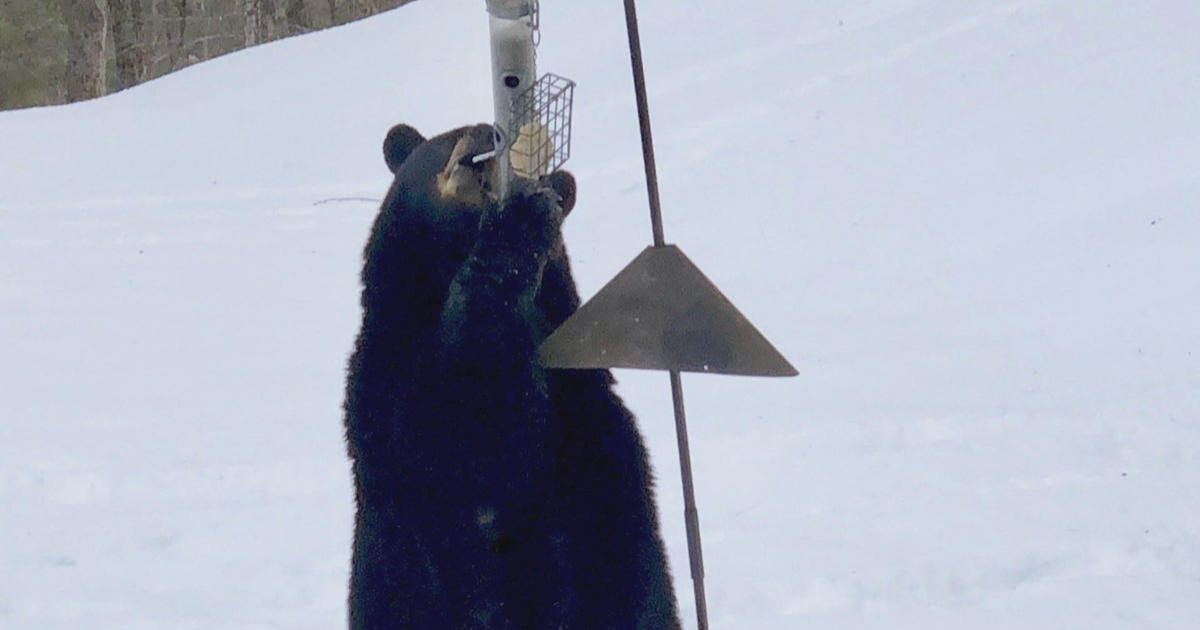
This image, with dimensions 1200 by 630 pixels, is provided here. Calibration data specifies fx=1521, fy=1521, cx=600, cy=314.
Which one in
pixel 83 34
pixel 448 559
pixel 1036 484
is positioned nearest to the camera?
pixel 448 559

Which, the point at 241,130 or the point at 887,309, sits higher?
the point at 241,130

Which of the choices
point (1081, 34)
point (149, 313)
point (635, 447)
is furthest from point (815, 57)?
point (635, 447)

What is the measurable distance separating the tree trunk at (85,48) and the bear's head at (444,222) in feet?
70.2

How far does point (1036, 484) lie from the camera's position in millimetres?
5789

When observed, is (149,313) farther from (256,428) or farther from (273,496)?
(273,496)

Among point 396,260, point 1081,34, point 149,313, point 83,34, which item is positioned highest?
point 83,34

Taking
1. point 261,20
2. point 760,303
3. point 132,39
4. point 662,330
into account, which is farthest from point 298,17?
point 662,330

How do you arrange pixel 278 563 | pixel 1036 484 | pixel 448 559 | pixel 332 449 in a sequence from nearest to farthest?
pixel 448 559
pixel 278 563
pixel 1036 484
pixel 332 449

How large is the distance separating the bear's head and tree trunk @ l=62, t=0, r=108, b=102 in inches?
843

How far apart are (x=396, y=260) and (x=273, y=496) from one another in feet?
12.3

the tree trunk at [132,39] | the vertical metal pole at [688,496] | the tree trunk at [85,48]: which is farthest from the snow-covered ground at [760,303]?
the tree trunk at [132,39]

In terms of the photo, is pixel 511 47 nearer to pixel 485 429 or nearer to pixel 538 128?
pixel 538 128

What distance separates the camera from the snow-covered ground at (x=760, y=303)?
5273mm

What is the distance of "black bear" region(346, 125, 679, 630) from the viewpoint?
2379 millimetres
